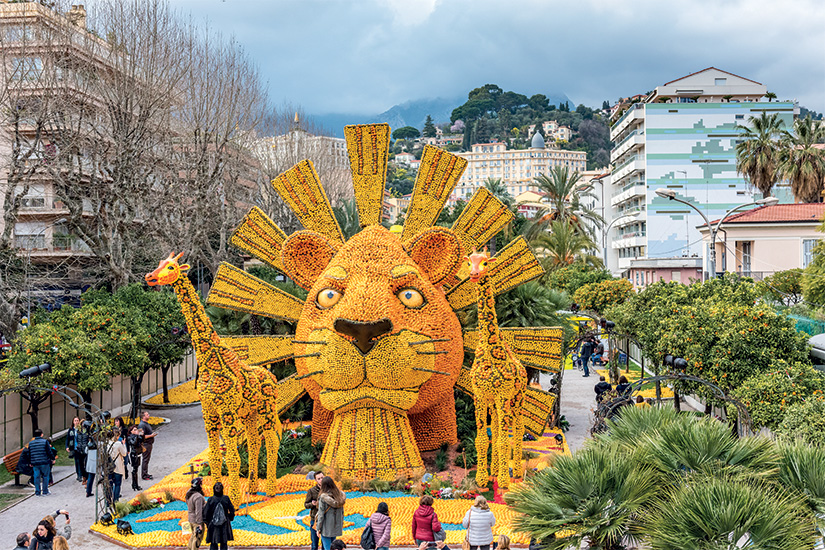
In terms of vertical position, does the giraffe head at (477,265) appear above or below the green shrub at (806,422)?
above

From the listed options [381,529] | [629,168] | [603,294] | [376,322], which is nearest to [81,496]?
[376,322]

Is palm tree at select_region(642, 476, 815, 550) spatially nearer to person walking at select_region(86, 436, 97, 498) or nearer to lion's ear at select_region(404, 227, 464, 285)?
lion's ear at select_region(404, 227, 464, 285)

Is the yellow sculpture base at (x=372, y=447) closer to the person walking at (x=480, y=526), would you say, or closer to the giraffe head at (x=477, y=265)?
the giraffe head at (x=477, y=265)

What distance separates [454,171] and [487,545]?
28.0 feet

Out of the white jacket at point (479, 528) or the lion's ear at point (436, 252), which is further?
the lion's ear at point (436, 252)

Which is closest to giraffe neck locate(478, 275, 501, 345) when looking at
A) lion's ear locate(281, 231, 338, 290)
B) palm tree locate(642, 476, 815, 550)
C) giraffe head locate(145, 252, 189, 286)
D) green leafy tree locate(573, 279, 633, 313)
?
lion's ear locate(281, 231, 338, 290)

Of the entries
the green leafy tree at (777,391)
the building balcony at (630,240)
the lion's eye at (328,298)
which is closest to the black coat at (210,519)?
the lion's eye at (328,298)

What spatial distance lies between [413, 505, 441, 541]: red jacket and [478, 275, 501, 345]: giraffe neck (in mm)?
4040

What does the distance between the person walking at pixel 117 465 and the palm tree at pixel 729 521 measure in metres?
10.00

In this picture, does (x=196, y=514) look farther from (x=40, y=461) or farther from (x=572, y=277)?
(x=572, y=277)

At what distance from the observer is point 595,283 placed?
36.4m

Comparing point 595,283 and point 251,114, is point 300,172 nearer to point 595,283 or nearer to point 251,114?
point 251,114

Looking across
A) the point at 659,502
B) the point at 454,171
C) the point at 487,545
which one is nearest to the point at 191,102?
the point at 454,171

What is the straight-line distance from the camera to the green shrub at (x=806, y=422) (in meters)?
10.9
